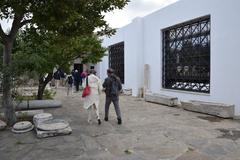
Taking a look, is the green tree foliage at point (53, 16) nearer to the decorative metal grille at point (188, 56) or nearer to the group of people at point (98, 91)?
the group of people at point (98, 91)

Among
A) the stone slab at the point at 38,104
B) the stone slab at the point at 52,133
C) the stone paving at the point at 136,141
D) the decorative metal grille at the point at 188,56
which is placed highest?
the decorative metal grille at the point at 188,56

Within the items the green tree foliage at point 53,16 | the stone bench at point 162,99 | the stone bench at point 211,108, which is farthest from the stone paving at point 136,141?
the stone bench at point 162,99

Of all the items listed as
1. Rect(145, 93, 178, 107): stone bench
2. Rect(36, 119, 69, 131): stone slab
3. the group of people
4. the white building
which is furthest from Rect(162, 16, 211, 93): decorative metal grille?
Rect(36, 119, 69, 131): stone slab

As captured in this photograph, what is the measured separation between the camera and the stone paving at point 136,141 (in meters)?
5.88

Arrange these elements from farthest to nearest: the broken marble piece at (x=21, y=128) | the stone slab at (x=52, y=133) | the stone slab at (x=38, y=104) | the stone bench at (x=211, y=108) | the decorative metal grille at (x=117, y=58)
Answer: the decorative metal grille at (x=117, y=58)
the stone slab at (x=38, y=104)
the stone bench at (x=211, y=108)
the broken marble piece at (x=21, y=128)
the stone slab at (x=52, y=133)

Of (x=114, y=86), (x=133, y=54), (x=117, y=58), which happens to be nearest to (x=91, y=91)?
(x=114, y=86)

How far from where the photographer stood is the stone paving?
588 cm

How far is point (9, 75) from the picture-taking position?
321 inches

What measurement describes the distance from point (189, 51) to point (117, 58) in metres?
9.77

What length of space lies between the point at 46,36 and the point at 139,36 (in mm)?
8042

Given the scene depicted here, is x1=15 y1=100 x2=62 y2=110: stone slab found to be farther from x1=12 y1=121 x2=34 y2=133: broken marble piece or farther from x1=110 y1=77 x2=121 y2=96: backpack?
x1=110 y1=77 x2=121 y2=96: backpack

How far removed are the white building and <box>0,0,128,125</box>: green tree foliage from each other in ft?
13.5

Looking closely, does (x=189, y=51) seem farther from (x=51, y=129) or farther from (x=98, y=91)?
(x=51, y=129)

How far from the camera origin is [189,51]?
12.7 metres
